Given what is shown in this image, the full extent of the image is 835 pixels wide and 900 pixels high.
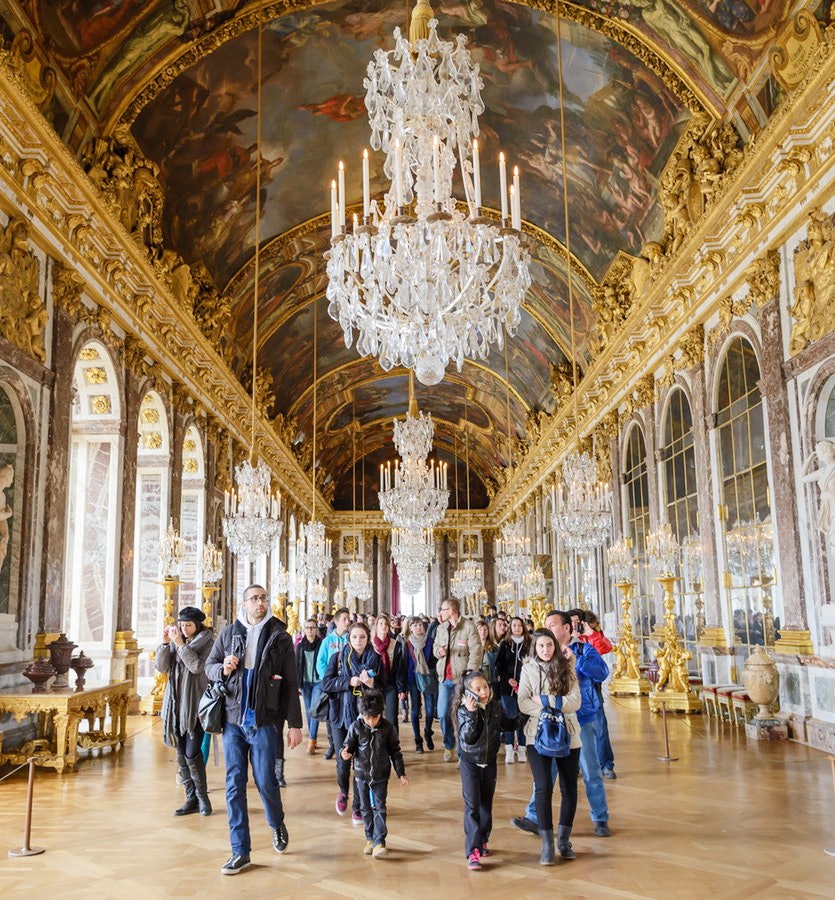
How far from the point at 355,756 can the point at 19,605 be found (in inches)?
215

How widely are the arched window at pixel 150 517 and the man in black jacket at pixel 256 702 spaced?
10.6m

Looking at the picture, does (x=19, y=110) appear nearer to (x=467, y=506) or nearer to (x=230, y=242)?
(x=230, y=242)

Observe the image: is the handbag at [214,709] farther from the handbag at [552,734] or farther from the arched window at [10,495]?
the arched window at [10,495]

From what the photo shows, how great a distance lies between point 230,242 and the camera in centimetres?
1695

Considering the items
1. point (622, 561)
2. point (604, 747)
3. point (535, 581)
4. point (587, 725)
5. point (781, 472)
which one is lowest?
point (604, 747)

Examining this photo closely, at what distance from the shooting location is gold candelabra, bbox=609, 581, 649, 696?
14.7 metres

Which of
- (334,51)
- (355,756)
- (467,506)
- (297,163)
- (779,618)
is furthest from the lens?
(467,506)

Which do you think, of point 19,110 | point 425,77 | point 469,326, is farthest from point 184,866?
point 19,110

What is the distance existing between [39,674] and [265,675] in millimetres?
4596

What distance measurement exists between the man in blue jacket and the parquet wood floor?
120 mm

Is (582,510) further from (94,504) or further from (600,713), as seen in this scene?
(94,504)

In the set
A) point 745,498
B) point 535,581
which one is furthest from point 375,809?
point 535,581

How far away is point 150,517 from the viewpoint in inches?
621

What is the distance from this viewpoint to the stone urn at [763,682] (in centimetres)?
967
